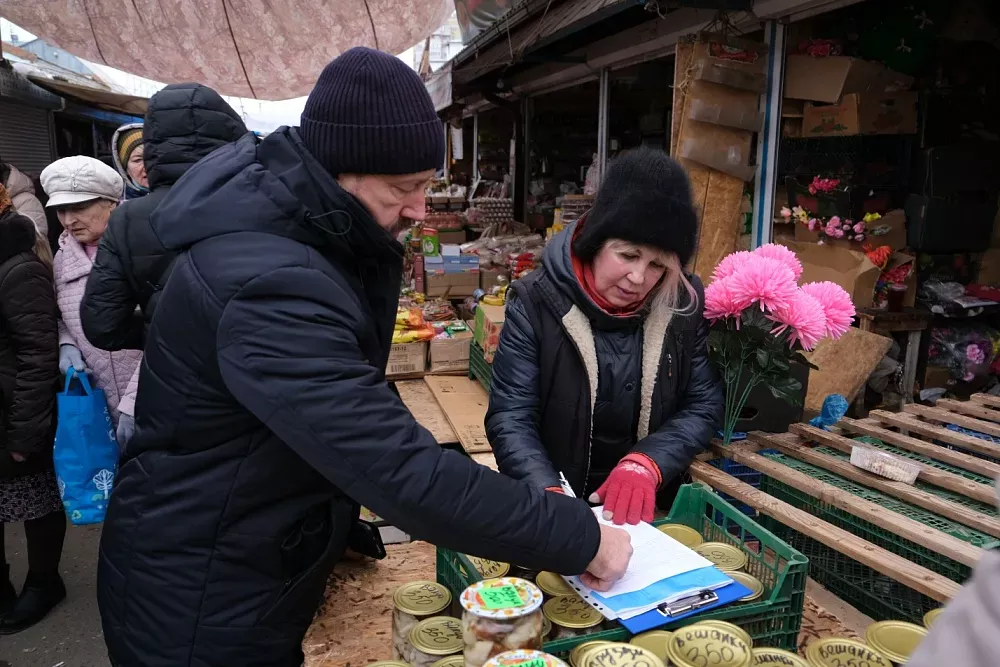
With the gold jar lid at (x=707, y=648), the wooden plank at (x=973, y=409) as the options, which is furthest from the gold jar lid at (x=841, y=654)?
the wooden plank at (x=973, y=409)

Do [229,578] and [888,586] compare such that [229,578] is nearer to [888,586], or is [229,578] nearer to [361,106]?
[361,106]

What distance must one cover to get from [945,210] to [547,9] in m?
3.41

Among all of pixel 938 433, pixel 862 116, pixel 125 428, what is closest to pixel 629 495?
pixel 938 433

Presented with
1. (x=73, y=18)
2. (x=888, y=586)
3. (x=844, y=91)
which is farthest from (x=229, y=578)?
(x=844, y=91)

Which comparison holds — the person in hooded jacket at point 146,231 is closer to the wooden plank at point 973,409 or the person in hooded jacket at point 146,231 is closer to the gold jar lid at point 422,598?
the gold jar lid at point 422,598

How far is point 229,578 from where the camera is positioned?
1.34 metres

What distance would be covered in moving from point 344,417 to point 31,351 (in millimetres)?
2623

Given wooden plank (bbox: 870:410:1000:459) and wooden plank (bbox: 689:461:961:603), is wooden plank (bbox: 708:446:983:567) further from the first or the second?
wooden plank (bbox: 870:410:1000:459)

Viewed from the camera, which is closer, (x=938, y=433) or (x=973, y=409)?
(x=938, y=433)

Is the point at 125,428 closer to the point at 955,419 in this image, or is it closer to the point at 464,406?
the point at 464,406

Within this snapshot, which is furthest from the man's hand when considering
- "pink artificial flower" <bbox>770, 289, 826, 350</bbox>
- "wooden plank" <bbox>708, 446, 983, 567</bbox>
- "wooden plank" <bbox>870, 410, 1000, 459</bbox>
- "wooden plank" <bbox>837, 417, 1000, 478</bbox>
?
"wooden plank" <bbox>870, 410, 1000, 459</bbox>

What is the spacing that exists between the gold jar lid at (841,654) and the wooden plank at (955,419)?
1.50 m

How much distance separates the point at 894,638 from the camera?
1.26 m

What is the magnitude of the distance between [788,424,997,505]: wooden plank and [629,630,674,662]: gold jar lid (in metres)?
1.07
